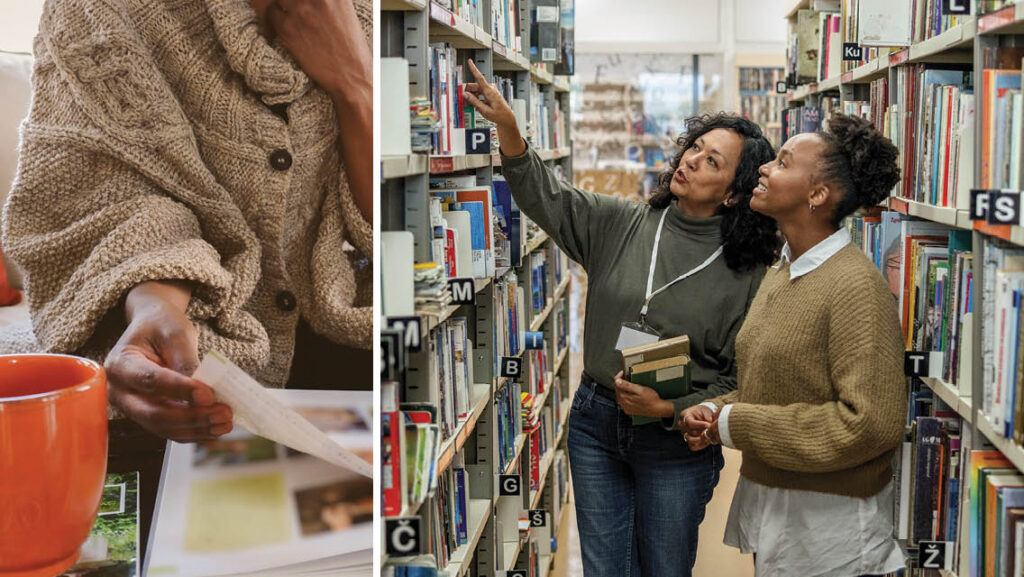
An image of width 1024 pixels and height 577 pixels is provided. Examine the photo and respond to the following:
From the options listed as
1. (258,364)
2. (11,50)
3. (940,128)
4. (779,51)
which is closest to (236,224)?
(258,364)

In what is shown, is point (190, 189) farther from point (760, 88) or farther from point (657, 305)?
point (760, 88)

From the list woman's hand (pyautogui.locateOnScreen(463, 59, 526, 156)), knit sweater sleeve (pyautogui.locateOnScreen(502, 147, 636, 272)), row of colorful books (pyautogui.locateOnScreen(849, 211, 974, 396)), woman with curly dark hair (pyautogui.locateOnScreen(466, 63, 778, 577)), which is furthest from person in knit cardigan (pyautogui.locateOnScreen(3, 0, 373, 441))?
row of colorful books (pyautogui.locateOnScreen(849, 211, 974, 396))

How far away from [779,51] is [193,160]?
796 centimetres

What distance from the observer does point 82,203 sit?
1891 mm

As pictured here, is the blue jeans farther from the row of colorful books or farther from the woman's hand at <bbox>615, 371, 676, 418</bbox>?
the row of colorful books

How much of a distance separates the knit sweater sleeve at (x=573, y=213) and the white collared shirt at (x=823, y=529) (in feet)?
2.01

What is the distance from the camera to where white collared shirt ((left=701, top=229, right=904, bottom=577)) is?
211 cm

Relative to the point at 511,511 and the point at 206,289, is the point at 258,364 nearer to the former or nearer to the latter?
the point at 206,289

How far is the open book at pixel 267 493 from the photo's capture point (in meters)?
1.95

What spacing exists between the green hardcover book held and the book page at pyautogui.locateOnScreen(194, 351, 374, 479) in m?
0.75

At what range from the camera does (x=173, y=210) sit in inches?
75.4

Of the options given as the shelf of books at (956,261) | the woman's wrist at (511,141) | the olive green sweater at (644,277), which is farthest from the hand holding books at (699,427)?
the woman's wrist at (511,141)

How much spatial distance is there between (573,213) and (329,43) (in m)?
0.93

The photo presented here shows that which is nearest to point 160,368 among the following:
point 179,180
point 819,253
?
point 179,180
